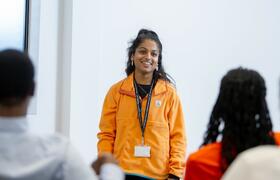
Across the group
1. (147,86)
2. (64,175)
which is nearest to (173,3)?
(147,86)

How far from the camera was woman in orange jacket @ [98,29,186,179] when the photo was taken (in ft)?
8.91

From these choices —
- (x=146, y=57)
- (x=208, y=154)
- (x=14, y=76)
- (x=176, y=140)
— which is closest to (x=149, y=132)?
(x=176, y=140)

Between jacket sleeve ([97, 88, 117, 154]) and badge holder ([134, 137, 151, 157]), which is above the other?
jacket sleeve ([97, 88, 117, 154])

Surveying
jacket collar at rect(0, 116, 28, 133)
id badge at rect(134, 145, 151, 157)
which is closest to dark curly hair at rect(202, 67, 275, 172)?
jacket collar at rect(0, 116, 28, 133)

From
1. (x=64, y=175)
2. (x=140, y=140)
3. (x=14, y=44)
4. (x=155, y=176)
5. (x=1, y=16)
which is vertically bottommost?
(x=155, y=176)

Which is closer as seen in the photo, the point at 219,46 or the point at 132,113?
the point at 132,113

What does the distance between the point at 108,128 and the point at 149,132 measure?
27 centimetres

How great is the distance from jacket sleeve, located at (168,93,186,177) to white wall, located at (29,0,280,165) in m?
1.24

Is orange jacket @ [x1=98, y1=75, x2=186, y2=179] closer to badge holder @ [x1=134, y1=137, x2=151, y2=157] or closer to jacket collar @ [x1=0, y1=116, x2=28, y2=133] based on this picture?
badge holder @ [x1=134, y1=137, x2=151, y2=157]

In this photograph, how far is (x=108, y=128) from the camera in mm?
2820

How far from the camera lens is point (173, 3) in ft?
14.8

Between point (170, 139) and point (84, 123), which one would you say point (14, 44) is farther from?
point (170, 139)

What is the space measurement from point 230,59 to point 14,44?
2.30 m

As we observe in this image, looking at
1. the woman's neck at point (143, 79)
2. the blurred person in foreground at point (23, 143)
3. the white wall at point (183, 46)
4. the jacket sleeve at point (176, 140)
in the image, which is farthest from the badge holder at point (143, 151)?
the blurred person in foreground at point (23, 143)
